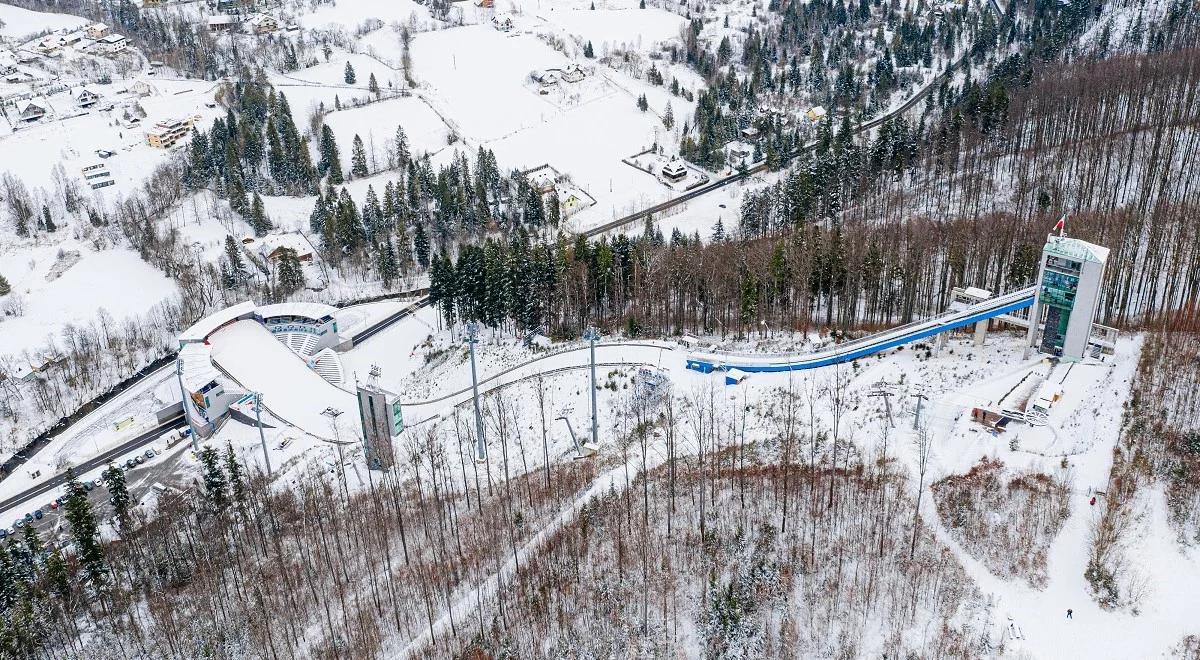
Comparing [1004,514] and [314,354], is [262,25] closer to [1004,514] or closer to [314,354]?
Answer: [314,354]

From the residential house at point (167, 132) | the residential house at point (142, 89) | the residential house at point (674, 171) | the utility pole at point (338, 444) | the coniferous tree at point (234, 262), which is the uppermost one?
the residential house at point (142, 89)

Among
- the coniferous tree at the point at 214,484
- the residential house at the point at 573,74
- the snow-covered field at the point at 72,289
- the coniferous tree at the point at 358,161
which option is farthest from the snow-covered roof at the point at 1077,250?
the residential house at the point at 573,74

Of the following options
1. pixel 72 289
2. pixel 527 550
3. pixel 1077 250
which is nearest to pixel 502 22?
pixel 72 289

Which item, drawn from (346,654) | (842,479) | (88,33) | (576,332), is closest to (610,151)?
(576,332)

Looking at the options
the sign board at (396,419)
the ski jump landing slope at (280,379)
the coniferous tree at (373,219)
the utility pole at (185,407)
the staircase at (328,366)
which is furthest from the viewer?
the coniferous tree at (373,219)

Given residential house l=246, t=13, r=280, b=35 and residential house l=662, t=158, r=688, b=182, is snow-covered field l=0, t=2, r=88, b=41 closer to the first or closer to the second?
residential house l=246, t=13, r=280, b=35

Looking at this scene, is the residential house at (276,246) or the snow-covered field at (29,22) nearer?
the residential house at (276,246)

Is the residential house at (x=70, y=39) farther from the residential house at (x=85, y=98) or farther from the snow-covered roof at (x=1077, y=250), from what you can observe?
the snow-covered roof at (x=1077, y=250)
